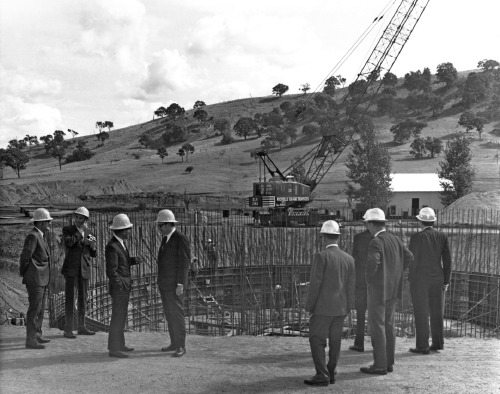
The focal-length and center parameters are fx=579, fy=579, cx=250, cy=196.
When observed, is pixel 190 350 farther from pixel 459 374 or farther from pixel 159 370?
pixel 459 374

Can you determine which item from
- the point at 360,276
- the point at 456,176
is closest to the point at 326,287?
the point at 360,276

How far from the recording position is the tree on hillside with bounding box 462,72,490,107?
86938mm

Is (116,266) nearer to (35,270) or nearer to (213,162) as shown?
(35,270)

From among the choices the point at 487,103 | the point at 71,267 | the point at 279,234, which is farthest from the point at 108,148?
the point at 71,267

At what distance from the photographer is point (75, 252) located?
794 centimetres

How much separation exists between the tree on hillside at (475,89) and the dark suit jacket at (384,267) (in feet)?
286

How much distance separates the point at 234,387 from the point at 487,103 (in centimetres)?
8886

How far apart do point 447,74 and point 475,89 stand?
10.4 metres

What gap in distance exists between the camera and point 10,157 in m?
56.8

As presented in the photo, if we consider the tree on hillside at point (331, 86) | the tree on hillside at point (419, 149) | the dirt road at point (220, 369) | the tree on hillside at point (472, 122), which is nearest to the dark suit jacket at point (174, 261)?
the dirt road at point (220, 369)

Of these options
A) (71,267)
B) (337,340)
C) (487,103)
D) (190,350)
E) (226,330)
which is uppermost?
(487,103)

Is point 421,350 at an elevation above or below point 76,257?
below

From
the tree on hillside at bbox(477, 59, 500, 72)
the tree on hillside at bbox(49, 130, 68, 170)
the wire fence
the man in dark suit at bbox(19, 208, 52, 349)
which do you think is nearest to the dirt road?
the man in dark suit at bbox(19, 208, 52, 349)

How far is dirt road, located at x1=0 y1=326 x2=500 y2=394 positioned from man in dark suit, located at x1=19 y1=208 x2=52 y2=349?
317 millimetres
